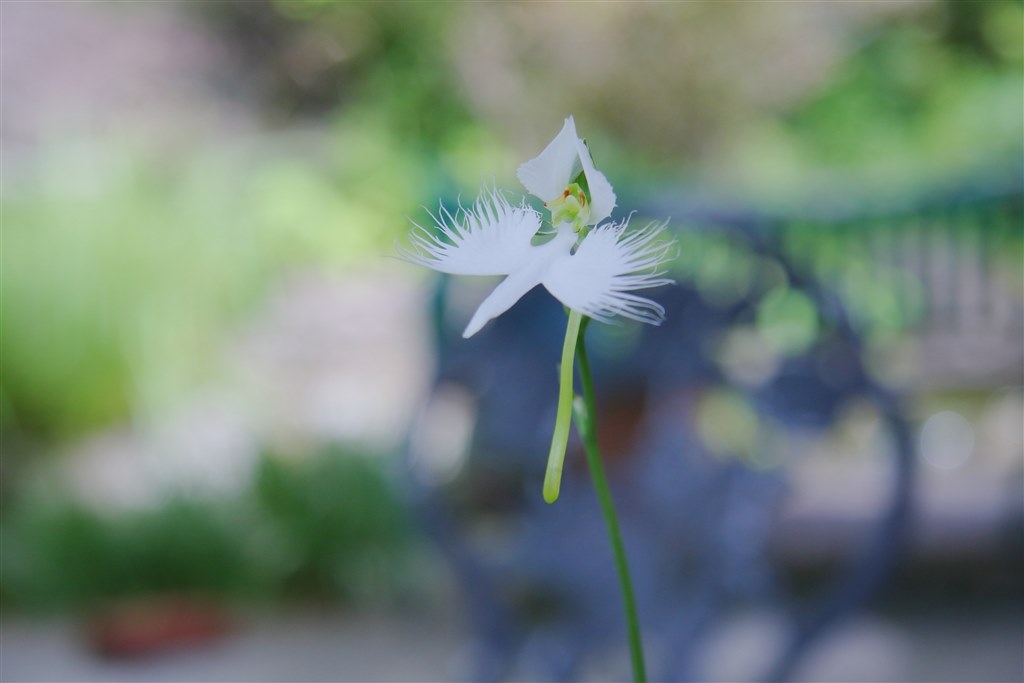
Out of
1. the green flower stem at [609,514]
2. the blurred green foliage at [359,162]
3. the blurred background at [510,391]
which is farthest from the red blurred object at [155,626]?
the green flower stem at [609,514]

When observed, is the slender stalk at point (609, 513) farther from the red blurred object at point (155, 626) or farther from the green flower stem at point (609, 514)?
the red blurred object at point (155, 626)

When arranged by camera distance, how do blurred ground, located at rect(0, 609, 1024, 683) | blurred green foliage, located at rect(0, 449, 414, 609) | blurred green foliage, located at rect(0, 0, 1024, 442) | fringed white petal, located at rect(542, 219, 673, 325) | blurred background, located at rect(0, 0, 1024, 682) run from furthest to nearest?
1. blurred green foliage, located at rect(0, 0, 1024, 442)
2. blurred green foliage, located at rect(0, 449, 414, 609)
3. blurred ground, located at rect(0, 609, 1024, 683)
4. blurred background, located at rect(0, 0, 1024, 682)
5. fringed white petal, located at rect(542, 219, 673, 325)

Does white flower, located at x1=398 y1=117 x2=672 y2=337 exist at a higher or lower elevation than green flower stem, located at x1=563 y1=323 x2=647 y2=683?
higher

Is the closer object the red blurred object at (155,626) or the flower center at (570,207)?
the flower center at (570,207)

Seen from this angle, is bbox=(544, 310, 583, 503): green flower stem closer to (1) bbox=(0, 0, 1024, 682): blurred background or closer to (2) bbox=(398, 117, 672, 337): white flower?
(2) bbox=(398, 117, 672, 337): white flower

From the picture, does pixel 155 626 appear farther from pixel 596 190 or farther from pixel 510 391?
pixel 596 190

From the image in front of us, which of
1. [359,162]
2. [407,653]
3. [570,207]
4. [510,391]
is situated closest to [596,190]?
[570,207]

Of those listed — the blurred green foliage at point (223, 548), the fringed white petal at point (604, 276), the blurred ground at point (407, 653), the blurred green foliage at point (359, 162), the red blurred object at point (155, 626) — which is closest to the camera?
the fringed white petal at point (604, 276)

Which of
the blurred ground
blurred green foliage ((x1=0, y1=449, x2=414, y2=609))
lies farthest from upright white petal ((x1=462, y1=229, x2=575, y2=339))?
blurred green foliage ((x1=0, y1=449, x2=414, y2=609))
